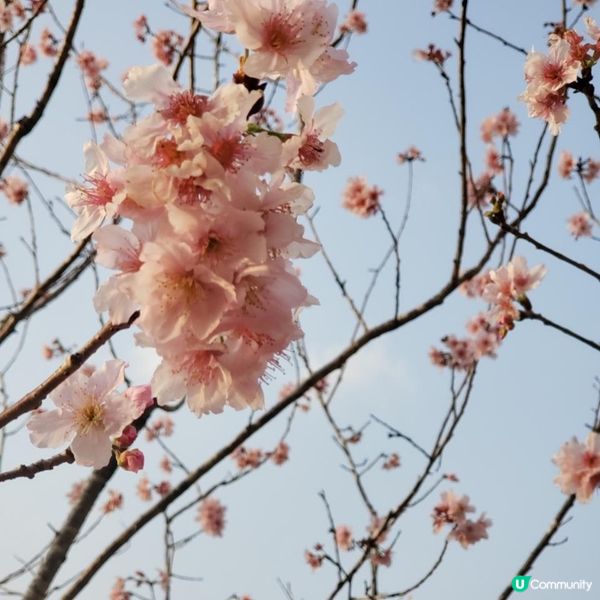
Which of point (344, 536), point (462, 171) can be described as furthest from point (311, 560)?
point (462, 171)

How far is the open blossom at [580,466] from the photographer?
112 inches

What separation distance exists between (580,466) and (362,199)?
3.56 metres

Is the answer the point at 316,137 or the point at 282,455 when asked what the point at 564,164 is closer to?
the point at 282,455

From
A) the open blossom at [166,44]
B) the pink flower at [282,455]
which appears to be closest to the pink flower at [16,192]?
the open blossom at [166,44]

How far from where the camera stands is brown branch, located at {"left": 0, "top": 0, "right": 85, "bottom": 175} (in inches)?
79.0

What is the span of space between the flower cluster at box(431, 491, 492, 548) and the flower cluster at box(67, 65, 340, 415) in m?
4.10

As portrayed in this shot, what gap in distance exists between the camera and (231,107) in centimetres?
96

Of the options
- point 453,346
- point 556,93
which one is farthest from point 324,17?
point 453,346

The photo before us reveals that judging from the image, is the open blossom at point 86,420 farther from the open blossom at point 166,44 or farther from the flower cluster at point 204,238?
the open blossom at point 166,44

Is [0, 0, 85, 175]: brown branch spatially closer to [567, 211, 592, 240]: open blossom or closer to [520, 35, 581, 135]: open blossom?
[520, 35, 581, 135]: open blossom

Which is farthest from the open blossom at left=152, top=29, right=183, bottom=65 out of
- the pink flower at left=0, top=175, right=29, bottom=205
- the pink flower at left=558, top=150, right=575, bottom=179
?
the pink flower at left=558, top=150, right=575, bottom=179

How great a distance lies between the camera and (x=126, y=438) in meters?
1.48

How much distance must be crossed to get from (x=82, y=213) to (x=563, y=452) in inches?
103

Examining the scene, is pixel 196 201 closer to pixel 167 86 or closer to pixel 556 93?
pixel 167 86
